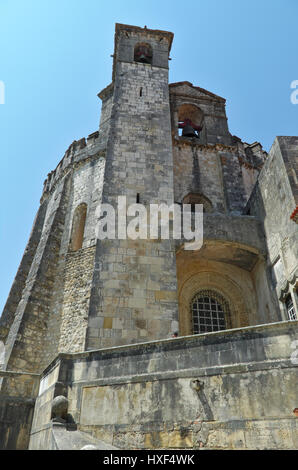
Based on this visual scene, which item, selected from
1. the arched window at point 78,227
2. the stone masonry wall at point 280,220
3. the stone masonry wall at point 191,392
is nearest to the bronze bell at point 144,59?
the arched window at point 78,227

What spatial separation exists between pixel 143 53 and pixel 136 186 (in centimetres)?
860

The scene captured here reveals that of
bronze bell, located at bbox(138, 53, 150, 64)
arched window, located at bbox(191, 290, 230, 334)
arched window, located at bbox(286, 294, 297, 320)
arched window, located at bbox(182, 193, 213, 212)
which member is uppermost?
bronze bell, located at bbox(138, 53, 150, 64)

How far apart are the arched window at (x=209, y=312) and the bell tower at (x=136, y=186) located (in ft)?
8.77

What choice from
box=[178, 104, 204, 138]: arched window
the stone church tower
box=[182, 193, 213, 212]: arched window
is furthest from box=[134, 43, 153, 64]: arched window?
box=[182, 193, 213, 212]: arched window

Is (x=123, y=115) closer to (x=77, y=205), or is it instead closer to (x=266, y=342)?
(x=77, y=205)

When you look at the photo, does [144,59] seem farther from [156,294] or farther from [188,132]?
[156,294]

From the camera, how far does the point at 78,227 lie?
40.1ft

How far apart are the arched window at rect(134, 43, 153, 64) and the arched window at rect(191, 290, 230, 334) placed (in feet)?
36.8

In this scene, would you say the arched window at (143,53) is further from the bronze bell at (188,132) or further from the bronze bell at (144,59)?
the bronze bell at (188,132)

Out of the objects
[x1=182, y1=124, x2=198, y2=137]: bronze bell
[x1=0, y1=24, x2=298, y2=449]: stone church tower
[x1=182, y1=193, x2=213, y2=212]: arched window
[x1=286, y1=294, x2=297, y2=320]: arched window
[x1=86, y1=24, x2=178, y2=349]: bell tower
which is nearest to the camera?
[x1=0, y1=24, x2=298, y2=449]: stone church tower

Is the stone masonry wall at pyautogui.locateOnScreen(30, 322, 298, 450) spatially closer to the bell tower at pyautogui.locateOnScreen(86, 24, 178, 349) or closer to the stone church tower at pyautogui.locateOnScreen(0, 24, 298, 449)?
the stone church tower at pyautogui.locateOnScreen(0, 24, 298, 449)

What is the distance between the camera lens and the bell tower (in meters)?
9.16

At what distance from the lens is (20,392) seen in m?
7.83

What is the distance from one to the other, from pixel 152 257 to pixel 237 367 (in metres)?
5.17
